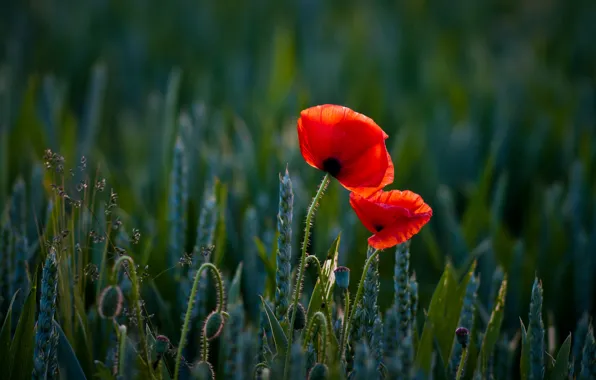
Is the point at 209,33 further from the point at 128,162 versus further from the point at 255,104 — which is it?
the point at 128,162

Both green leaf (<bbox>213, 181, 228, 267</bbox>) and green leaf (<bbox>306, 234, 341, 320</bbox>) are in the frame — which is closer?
green leaf (<bbox>306, 234, 341, 320</bbox>)

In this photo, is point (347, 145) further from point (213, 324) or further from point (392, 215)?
point (213, 324)

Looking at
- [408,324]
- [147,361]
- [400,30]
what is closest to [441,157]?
[400,30]

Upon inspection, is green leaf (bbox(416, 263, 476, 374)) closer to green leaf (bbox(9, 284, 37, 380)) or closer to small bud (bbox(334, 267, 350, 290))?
small bud (bbox(334, 267, 350, 290))

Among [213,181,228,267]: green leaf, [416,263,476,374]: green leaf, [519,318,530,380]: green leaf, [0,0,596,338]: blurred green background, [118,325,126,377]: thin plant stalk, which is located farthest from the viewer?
[0,0,596,338]: blurred green background

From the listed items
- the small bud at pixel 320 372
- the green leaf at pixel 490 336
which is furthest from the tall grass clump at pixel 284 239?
the green leaf at pixel 490 336

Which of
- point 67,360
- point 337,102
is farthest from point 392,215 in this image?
point 337,102

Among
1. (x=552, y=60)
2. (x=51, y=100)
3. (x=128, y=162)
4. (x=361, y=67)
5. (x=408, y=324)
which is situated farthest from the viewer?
(x=552, y=60)

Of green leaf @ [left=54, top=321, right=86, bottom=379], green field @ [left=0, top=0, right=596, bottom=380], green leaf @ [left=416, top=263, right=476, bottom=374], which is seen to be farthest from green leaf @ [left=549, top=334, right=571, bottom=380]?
green leaf @ [left=54, top=321, right=86, bottom=379]
